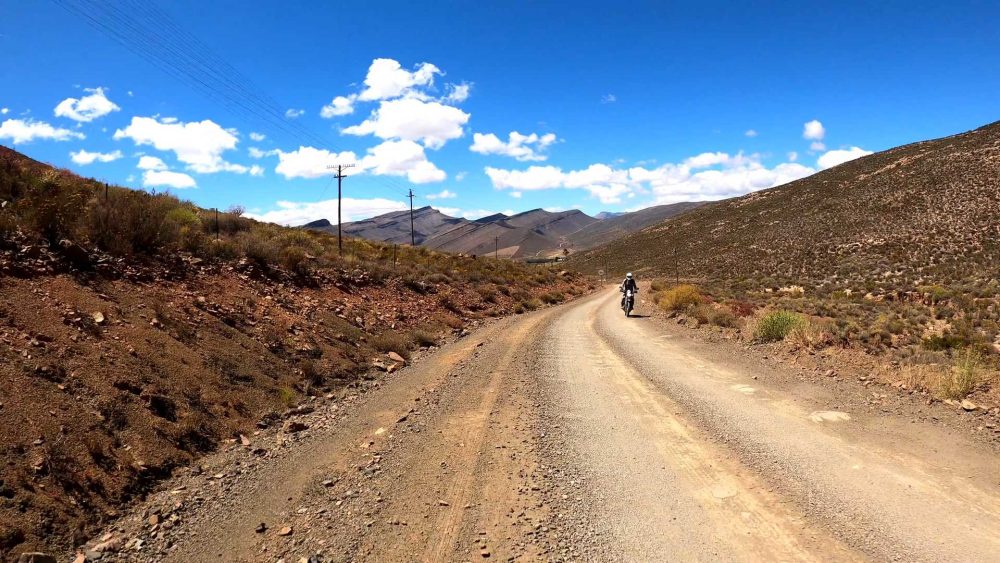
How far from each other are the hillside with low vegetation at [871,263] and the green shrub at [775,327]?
3 centimetres

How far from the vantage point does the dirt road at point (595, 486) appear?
13.3 ft

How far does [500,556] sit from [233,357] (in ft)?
24.5

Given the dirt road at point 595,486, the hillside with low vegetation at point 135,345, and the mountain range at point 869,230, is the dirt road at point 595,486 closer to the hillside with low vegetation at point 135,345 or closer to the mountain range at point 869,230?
the hillside with low vegetation at point 135,345

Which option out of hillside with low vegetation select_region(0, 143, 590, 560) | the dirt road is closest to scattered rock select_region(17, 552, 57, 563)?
hillside with low vegetation select_region(0, 143, 590, 560)

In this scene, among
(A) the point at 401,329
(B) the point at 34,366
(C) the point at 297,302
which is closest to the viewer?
(B) the point at 34,366

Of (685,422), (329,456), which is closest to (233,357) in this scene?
(329,456)

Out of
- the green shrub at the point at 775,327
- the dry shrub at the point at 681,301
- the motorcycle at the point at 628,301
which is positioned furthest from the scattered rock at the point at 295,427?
the motorcycle at the point at 628,301

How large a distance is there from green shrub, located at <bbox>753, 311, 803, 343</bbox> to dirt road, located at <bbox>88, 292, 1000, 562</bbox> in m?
3.65

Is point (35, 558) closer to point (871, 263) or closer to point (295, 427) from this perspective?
point (295, 427)

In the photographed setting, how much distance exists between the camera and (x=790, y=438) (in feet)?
20.0

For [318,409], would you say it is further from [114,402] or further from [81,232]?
[81,232]

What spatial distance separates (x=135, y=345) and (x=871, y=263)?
184 ft

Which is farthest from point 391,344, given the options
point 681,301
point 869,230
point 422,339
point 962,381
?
point 869,230

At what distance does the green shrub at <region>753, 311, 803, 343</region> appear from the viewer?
1181 cm
